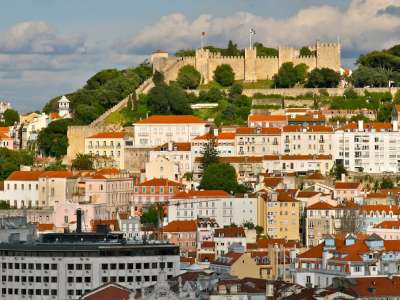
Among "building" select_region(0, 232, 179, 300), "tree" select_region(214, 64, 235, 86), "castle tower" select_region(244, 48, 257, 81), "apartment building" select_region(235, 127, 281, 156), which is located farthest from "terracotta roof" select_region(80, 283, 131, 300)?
"castle tower" select_region(244, 48, 257, 81)

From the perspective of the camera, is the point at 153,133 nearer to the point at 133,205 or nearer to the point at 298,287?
the point at 133,205

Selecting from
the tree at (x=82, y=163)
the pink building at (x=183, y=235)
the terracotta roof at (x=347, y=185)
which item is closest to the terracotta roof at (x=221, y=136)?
the tree at (x=82, y=163)

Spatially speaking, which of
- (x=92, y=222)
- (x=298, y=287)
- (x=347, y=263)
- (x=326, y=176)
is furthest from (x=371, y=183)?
(x=298, y=287)

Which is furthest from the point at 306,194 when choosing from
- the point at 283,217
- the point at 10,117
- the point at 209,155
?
the point at 10,117

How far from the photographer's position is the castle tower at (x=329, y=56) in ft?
358

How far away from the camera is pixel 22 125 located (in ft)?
367

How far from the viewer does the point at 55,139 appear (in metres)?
103

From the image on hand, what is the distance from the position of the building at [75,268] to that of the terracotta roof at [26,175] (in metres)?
28.1

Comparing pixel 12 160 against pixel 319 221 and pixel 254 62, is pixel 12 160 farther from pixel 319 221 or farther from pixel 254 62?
pixel 319 221

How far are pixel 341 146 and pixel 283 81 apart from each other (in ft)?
40.1

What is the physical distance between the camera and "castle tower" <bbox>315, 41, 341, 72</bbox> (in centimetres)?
10919

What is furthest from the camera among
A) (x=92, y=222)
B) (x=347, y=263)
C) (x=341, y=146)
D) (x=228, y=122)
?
(x=228, y=122)

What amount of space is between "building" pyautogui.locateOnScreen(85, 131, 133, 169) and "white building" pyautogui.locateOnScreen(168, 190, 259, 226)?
12.1m

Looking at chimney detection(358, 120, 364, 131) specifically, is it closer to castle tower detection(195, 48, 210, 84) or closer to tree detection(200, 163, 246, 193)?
tree detection(200, 163, 246, 193)
